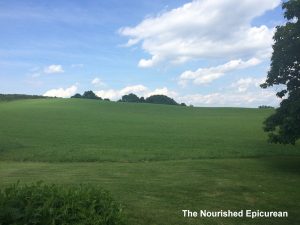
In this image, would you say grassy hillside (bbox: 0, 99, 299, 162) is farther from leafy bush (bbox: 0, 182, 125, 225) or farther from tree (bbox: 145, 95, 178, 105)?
tree (bbox: 145, 95, 178, 105)

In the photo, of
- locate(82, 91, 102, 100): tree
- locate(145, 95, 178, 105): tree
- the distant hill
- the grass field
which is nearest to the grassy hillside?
the grass field

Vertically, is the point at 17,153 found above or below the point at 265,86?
below

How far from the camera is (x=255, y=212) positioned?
1223cm

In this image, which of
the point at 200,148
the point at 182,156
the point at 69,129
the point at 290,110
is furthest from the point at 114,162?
the point at 69,129

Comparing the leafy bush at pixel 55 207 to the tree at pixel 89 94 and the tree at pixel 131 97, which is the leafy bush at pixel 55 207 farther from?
the tree at pixel 131 97

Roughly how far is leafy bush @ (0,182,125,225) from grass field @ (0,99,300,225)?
4.03m

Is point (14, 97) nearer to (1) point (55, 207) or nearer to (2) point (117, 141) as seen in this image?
(2) point (117, 141)

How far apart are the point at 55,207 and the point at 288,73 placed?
1917cm

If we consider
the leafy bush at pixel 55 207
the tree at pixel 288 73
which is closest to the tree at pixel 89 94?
the tree at pixel 288 73

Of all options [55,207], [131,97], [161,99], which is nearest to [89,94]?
[131,97]

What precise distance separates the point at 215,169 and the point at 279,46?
7.54m

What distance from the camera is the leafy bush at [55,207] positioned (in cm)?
554

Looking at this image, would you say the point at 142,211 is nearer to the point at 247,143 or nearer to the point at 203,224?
the point at 203,224

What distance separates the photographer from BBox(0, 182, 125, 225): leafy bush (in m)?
5.54
